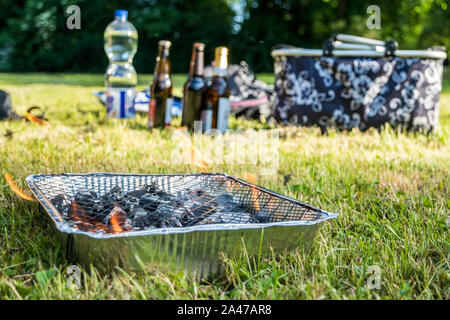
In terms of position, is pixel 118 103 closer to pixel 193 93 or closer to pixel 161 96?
pixel 161 96

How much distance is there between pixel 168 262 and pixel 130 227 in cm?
22

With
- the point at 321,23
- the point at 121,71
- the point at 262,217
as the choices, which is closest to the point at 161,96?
the point at 121,71

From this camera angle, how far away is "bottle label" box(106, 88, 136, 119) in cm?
417

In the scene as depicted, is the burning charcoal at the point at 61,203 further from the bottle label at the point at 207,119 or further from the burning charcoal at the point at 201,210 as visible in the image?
the bottle label at the point at 207,119

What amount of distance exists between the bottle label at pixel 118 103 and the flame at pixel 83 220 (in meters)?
2.70

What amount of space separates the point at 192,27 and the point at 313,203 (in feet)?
50.9

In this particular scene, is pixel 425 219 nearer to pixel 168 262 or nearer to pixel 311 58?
pixel 168 262

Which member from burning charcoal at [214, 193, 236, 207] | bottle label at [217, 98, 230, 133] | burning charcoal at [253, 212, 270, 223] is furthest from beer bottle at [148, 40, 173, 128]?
burning charcoal at [253, 212, 270, 223]

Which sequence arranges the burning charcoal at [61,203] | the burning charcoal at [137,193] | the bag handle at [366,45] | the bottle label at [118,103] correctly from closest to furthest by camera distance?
1. the burning charcoal at [61,203]
2. the burning charcoal at [137,193]
3. the bag handle at [366,45]
4. the bottle label at [118,103]

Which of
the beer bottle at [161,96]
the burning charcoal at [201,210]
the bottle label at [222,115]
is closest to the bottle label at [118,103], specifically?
the beer bottle at [161,96]

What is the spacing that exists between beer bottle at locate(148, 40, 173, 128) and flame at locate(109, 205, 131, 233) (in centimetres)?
229

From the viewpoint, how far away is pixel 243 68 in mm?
5199

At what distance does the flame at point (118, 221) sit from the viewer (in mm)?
1394

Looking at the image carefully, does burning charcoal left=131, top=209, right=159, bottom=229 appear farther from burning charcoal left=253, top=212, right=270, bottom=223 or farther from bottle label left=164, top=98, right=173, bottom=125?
bottle label left=164, top=98, right=173, bottom=125
